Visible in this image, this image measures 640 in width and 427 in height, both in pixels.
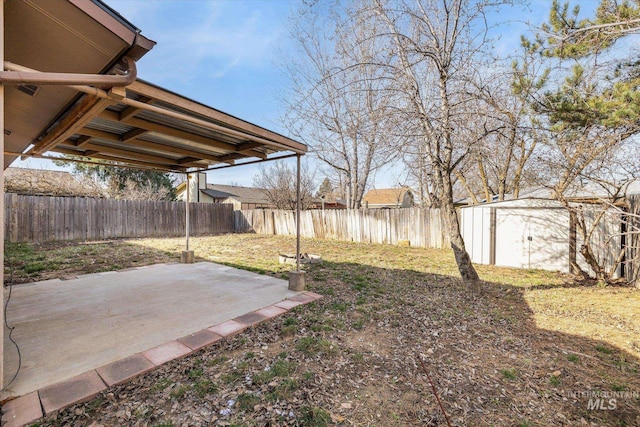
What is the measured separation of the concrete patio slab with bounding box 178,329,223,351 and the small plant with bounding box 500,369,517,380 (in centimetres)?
244

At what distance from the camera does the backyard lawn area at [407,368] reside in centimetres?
170

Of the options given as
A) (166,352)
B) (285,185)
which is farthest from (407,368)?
(285,185)

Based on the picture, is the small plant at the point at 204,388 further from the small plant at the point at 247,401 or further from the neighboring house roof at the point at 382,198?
the neighboring house roof at the point at 382,198

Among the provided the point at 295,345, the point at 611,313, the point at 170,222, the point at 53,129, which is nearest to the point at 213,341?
the point at 295,345

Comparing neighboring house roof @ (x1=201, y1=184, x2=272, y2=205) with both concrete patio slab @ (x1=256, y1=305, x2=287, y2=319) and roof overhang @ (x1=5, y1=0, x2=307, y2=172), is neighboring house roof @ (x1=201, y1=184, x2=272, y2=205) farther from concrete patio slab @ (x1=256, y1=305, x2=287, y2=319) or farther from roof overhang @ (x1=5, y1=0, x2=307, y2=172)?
concrete patio slab @ (x1=256, y1=305, x2=287, y2=319)

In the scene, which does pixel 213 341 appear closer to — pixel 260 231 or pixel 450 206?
pixel 450 206

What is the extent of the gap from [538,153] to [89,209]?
13.7 meters

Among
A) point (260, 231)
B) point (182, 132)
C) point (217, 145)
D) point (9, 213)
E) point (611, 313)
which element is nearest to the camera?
point (182, 132)

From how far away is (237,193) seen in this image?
77.4 ft

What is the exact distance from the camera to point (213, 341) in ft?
7.99

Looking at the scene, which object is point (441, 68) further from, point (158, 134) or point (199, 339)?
point (199, 339)

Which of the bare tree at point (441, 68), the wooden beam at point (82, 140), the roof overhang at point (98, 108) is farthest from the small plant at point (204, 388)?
the bare tree at point (441, 68)

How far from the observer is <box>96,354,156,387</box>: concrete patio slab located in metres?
1.86

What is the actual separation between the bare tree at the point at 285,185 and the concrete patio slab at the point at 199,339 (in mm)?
13247
